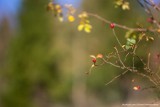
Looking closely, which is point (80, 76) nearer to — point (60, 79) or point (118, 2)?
point (60, 79)

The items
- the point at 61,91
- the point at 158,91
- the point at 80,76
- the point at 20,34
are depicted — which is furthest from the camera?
the point at 80,76

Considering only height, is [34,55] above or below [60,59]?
above

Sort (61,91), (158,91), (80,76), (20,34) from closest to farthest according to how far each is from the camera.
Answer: (158,91) → (20,34) → (61,91) → (80,76)

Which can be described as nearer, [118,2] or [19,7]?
[118,2]

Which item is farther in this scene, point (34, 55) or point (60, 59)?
point (60, 59)

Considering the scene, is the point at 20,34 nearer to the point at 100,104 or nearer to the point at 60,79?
the point at 60,79

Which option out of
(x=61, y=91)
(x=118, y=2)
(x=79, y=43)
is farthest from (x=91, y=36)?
(x=118, y=2)

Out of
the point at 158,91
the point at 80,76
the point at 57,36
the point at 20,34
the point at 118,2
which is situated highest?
the point at 118,2

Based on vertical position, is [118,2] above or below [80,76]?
above
